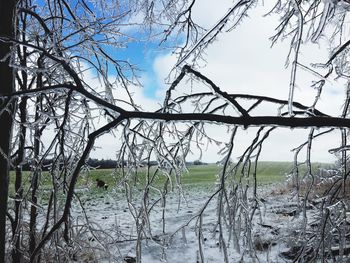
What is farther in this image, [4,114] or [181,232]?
[181,232]

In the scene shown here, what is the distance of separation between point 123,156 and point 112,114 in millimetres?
754

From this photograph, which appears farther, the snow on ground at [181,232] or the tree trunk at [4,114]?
the snow on ground at [181,232]

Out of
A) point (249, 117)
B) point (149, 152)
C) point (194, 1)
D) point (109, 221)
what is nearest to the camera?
point (249, 117)

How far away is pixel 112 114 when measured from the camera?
1.73 m

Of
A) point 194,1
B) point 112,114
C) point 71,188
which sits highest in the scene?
point 194,1

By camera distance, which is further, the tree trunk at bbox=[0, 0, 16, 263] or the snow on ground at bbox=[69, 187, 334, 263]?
the snow on ground at bbox=[69, 187, 334, 263]

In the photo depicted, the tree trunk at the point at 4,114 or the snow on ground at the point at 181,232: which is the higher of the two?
A: the tree trunk at the point at 4,114

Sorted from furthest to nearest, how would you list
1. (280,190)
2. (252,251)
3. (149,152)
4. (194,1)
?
(280,190) → (194,1) → (252,251) → (149,152)

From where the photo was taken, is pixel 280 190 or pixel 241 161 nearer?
pixel 241 161

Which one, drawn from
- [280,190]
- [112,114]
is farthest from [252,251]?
[280,190]

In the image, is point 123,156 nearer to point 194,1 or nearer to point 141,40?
point 141,40

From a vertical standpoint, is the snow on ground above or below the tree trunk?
below

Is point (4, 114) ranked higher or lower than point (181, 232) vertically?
higher

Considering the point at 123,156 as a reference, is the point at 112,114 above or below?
above
